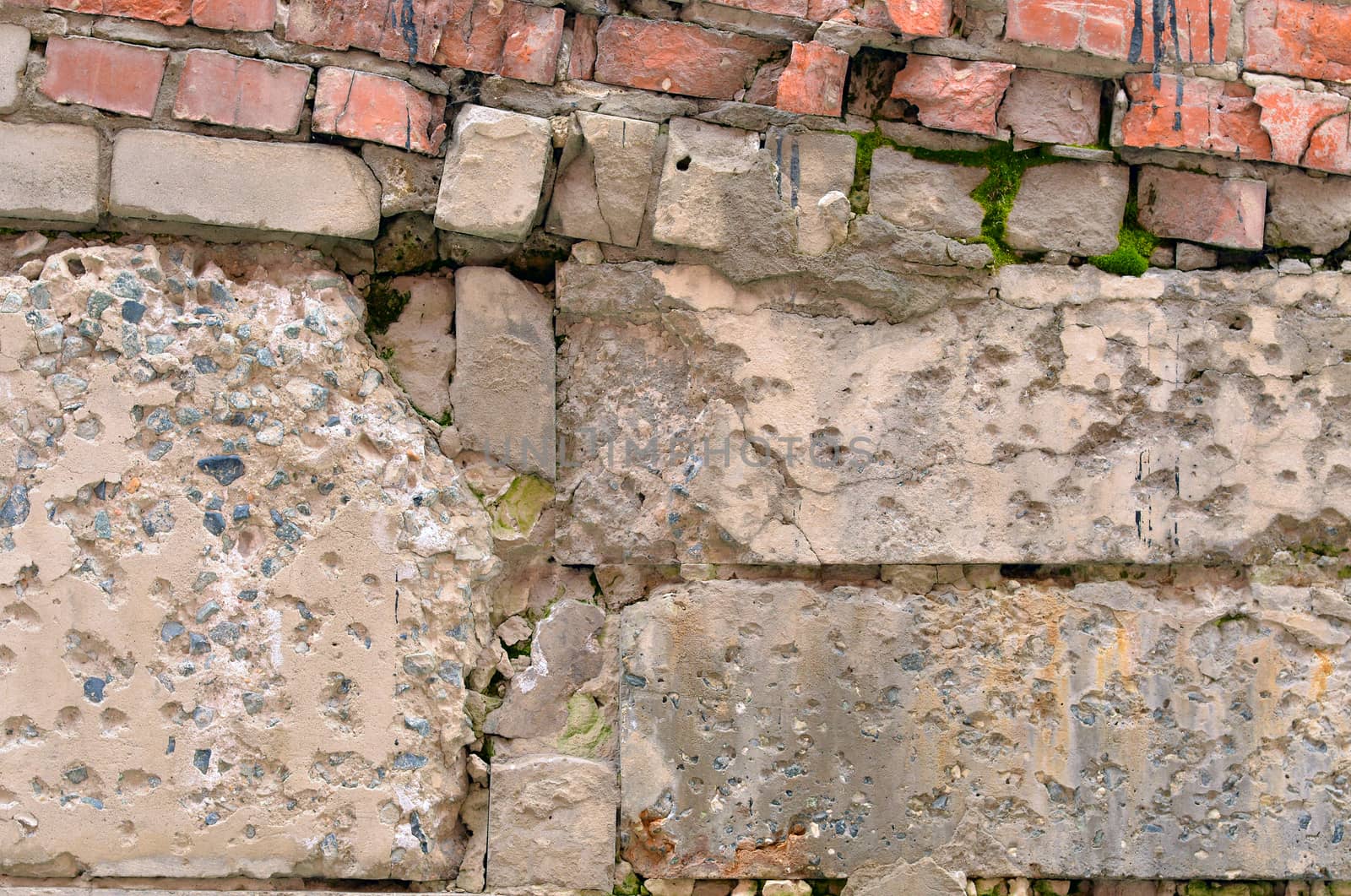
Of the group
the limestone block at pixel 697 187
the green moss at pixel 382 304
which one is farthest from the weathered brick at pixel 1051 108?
the green moss at pixel 382 304

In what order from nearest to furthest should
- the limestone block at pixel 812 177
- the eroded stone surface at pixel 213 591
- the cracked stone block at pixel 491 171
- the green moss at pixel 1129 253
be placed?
1. the eroded stone surface at pixel 213 591
2. the cracked stone block at pixel 491 171
3. the limestone block at pixel 812 177
4. the green moss at pixel 1129 253

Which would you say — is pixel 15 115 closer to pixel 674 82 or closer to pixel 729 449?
pixel 674 82

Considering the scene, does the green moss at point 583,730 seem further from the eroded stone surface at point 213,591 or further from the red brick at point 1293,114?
the red brick at point 1293,114

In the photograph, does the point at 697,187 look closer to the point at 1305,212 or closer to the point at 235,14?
the point at 235,14

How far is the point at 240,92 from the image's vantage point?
2.29 meters

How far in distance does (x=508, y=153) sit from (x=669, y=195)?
0.33m

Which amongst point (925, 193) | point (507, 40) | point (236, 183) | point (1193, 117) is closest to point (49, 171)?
point (236, 183)

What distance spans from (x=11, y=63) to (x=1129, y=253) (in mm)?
2234

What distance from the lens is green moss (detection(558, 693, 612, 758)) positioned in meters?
2.40

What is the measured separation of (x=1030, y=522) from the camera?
2.47 meters

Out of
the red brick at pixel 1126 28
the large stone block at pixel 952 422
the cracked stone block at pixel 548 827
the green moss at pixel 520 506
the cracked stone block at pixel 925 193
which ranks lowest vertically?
A: the cracked stone block at pixel 548 827

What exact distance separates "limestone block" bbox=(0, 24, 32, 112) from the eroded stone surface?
33 centimetres

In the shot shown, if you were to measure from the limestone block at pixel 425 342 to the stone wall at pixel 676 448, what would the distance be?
0.01m

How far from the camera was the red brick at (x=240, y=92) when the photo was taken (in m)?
2.27
